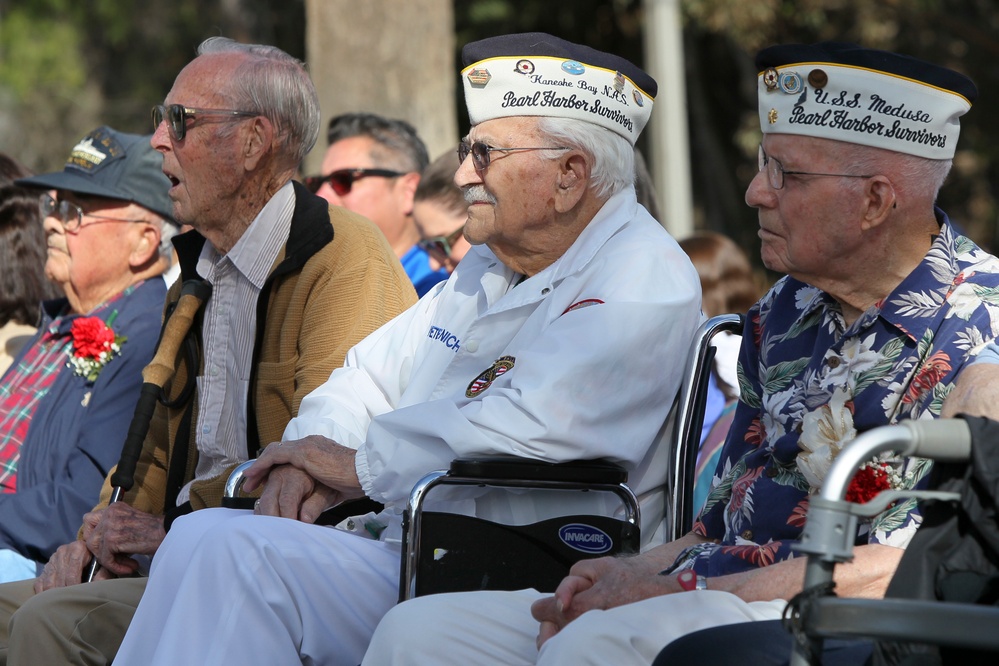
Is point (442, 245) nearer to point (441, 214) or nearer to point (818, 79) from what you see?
point (441, 214)

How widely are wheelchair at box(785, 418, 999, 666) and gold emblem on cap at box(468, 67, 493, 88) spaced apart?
2.00 m

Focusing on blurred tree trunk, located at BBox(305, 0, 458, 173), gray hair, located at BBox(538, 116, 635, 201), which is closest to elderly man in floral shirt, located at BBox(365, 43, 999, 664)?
gray hair, located at BBox(538, 116, 635, 201)

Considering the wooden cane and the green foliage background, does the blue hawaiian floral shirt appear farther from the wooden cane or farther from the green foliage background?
the green foliage background

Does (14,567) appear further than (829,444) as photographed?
Yes

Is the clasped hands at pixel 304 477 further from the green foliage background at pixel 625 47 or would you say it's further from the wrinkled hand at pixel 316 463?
the green foliage background at pixel 625 47

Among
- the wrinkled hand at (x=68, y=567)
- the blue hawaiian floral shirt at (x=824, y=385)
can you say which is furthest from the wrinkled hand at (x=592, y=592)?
the wrinkled hand at (x=68, y=567)

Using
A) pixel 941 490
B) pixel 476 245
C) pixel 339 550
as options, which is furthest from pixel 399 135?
pixel 941 490

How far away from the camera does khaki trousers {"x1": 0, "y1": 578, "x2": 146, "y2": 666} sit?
3600 millimetres

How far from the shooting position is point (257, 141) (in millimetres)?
4254

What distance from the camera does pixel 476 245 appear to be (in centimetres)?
389

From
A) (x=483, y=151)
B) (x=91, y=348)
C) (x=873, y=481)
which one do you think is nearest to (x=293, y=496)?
(x=483, y=151)

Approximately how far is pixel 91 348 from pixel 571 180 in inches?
78.7

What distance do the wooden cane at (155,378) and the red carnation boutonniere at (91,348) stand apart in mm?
473

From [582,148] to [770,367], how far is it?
86 cm
